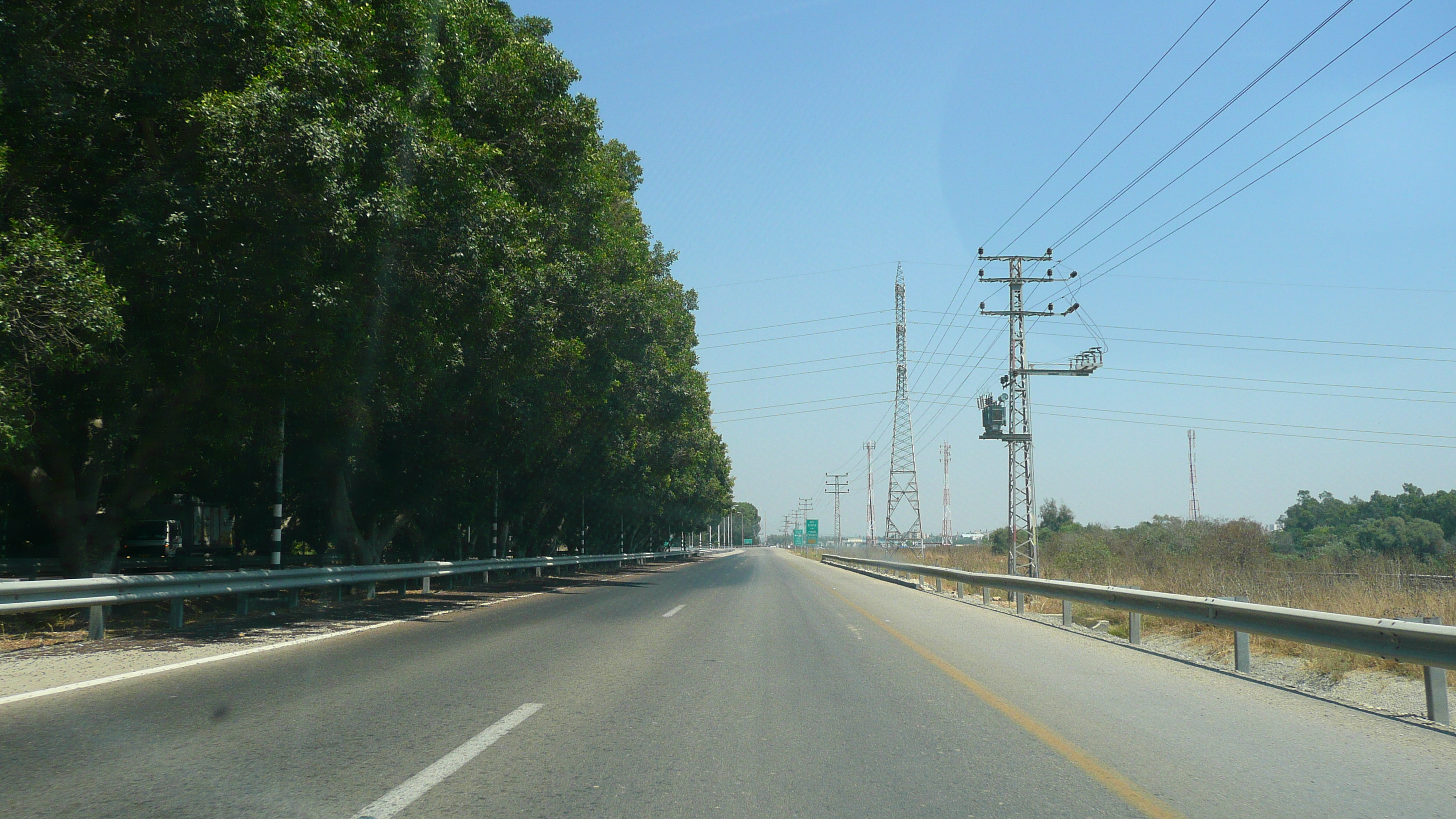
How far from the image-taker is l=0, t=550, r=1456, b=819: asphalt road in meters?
5.02

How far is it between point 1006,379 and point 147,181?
2703 centimetres

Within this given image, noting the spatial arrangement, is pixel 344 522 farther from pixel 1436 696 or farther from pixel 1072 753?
pixel 1436 696

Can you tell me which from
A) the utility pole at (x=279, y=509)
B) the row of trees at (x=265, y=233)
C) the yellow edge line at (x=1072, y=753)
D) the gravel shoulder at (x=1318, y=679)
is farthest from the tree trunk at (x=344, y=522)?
the gravel shoulder at (x=1318, y=679)

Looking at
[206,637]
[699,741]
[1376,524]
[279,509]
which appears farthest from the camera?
[1376,524]

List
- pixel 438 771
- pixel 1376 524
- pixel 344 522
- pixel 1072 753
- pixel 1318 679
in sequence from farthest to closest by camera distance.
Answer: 1. pixel 1376 524
2. pixel 344 522
3. pixel 1318 679
4. pixel 1072 753
5. pixel 438 771

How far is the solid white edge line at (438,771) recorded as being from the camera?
4.77 metres

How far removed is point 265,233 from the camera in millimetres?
11812

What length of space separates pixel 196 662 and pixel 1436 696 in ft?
37.3

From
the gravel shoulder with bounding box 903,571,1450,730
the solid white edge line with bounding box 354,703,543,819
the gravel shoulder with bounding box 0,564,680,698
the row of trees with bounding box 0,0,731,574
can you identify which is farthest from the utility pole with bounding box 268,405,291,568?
the gravel shoulder with bounding box 903,571,1450,730

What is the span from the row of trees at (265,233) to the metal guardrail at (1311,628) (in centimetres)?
1054

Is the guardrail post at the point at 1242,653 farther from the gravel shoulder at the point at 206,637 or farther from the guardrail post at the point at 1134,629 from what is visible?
the gravel shoulder at the point at 206,637

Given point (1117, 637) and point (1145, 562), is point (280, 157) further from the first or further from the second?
point (1145, 562)

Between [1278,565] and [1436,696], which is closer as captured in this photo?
[1436,696]

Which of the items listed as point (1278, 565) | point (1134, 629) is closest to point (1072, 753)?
point (1134, 629)
